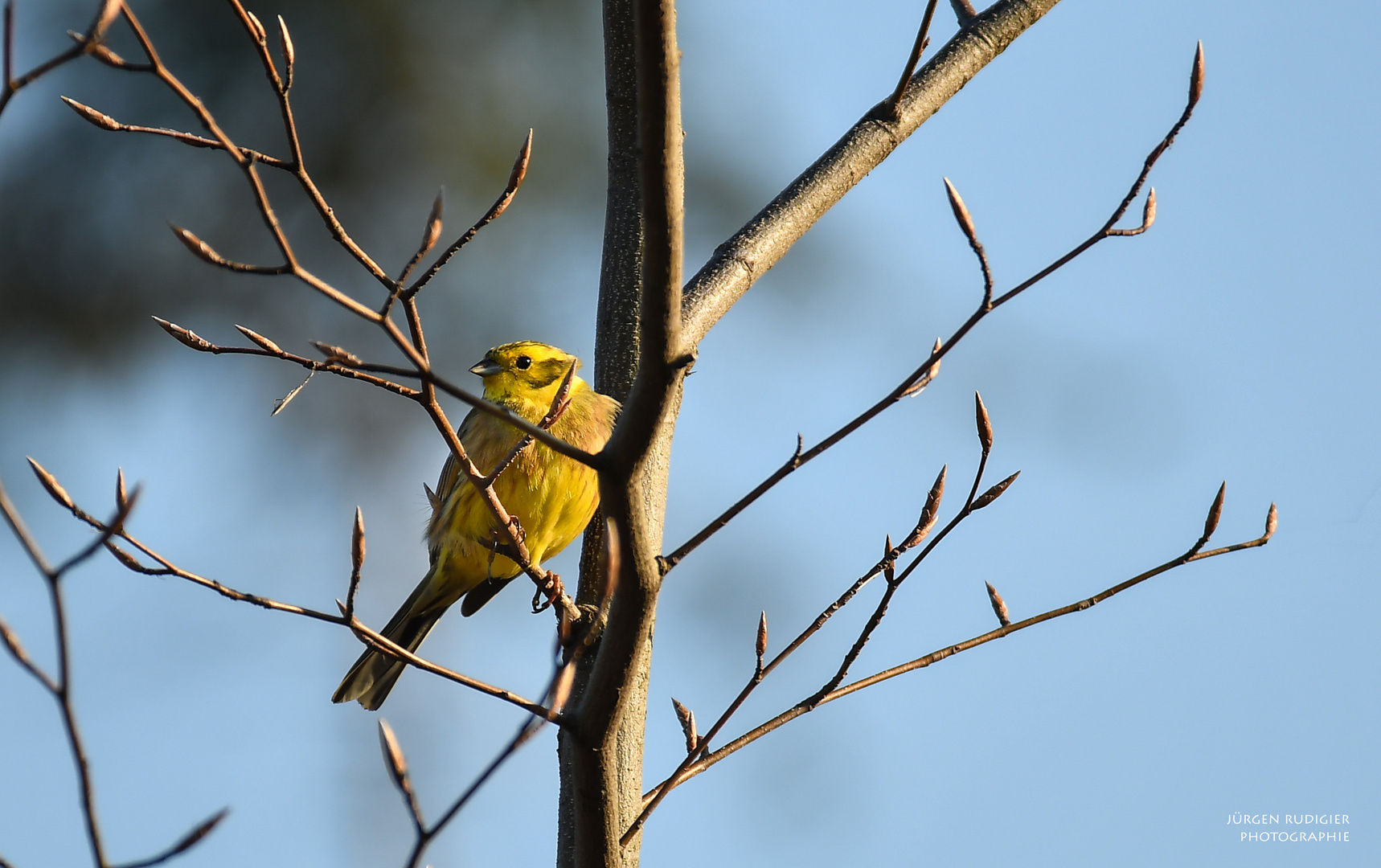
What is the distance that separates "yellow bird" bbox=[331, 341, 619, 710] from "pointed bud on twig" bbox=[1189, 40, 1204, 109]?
2175 millimetres

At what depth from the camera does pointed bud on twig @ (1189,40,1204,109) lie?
236cm

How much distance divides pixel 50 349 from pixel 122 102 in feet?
7.17

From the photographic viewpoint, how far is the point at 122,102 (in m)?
9.29

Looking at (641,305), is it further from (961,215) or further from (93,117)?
(93,117)

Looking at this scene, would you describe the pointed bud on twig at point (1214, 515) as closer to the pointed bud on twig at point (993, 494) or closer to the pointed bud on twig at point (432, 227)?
the pointed bud on twig at point (993, 494)

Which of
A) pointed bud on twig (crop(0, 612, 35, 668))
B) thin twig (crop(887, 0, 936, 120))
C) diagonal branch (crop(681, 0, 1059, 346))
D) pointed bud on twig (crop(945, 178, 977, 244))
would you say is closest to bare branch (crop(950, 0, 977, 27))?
diagonal branch (crop(681, 0, 1059, 346))

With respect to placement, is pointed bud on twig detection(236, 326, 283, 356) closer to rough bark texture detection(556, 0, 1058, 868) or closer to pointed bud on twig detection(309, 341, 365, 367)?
pointed bud on twig detection(309, 341, 365, 367)

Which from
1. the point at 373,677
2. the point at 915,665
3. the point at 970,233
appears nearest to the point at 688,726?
the point at 915,665

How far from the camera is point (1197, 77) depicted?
2.38m

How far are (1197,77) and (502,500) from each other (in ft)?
9.46

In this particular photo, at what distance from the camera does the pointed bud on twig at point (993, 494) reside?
269 centimetres

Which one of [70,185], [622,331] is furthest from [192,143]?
[70,185]

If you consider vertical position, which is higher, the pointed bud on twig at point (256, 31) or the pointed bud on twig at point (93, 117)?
the pointed bud on twig at point (93, 117)

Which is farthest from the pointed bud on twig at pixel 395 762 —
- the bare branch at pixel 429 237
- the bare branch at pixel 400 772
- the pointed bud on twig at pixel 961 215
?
the pointed bud on twig at pixel 961 215
